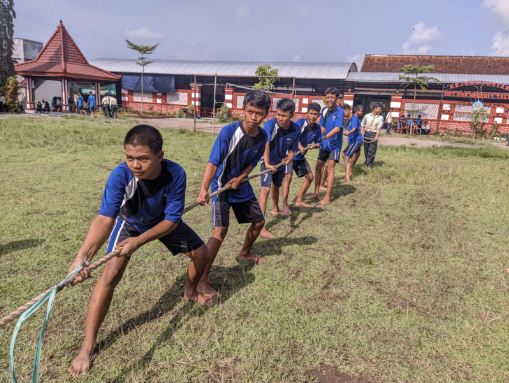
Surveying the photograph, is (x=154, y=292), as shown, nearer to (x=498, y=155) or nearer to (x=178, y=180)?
(x=178, y=180)

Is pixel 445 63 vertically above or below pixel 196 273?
above

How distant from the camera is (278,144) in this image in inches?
221

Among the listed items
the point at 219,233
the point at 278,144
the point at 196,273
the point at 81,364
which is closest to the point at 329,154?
Result: the point at 278,144

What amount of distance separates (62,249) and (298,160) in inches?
152

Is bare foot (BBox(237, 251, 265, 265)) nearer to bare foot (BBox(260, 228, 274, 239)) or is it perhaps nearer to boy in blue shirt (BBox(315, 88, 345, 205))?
bare foot (BBox(260, 228, 274, 239))

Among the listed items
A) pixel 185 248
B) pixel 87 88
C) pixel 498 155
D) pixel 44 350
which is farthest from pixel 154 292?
pixel 87 88

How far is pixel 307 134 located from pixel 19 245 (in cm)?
446

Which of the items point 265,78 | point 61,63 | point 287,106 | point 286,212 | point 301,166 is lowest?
point 286,212

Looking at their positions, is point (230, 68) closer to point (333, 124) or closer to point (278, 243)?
point (333, 124)

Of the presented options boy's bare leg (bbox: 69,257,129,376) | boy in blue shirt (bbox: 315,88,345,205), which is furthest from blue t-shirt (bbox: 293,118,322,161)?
boy's bare leg (bbox: 69,257,129,376)

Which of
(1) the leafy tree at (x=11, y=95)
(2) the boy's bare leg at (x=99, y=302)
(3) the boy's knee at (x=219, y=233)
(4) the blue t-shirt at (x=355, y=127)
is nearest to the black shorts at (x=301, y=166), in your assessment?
(4) the blue t-shirt at (x=355, y=127)

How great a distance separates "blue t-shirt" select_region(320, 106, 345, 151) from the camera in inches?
286

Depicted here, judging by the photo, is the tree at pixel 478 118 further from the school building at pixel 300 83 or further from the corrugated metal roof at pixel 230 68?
the corrugated metal roof at pixel 230 68

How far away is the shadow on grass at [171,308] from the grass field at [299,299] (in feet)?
0.04
